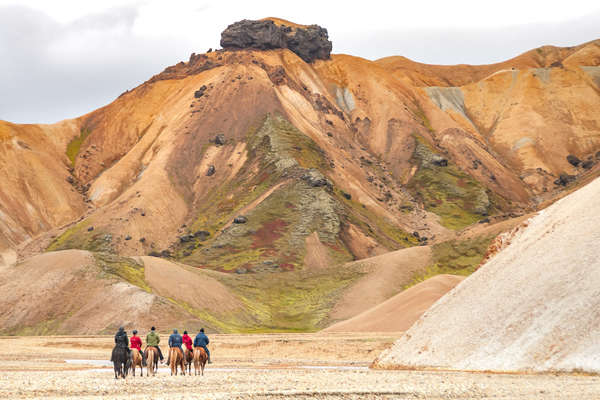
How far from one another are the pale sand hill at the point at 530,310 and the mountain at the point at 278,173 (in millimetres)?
43093

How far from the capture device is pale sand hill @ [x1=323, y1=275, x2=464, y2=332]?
55.7m

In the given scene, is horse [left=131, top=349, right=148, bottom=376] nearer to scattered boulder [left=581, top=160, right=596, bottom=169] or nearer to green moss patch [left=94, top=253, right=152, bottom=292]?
green moss patch [left=94, top=253, right=152, bottom=292]

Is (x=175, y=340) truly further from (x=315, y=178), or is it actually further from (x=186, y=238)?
(x=315, y=178)

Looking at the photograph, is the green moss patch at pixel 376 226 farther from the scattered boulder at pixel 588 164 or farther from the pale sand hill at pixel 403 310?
the scattered boulder at pixel 588 164

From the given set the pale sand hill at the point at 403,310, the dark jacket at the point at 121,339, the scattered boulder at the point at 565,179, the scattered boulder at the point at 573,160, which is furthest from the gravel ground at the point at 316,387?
the scattered boulder at the point at 573,160

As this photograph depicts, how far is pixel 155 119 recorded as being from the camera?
6727 inches

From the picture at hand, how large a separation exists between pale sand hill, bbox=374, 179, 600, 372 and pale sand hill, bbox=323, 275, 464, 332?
20.8 m

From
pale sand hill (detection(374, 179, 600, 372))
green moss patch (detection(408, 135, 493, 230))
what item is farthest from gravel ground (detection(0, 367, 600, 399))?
green moss patch (detection(408, 135, 493, 230))

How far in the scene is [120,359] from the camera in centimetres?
2614

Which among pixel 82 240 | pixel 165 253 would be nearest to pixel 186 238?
pixel 165 253

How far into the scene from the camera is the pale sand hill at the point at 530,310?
25.3m

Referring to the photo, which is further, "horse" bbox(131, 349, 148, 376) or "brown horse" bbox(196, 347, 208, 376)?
"brown horse" bbox(196, 347, 208, 376)

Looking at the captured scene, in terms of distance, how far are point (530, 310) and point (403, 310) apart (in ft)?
98.5

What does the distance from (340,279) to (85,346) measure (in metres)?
44.4
